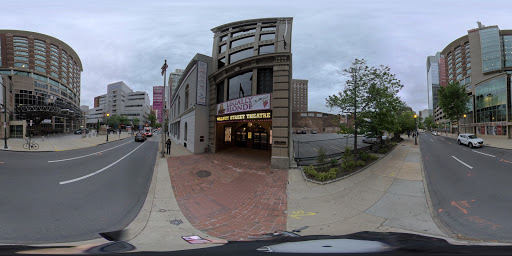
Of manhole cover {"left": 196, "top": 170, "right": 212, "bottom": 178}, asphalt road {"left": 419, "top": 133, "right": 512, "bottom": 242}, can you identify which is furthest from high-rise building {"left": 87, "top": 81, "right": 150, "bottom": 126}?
asphalt road {"left": 419, "top": 133, "right": 512, "bottom": 242}

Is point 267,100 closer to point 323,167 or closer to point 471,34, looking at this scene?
point 323,167

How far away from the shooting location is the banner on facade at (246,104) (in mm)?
12828

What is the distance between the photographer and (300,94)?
332ft

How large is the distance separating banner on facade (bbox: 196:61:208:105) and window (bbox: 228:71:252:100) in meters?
2.58

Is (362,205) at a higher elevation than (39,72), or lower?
lower

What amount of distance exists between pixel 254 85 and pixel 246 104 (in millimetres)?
1411

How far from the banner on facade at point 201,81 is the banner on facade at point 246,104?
209 centimetres

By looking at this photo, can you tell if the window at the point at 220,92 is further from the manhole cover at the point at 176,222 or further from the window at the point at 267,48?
the manhole cover at the point at 176,222

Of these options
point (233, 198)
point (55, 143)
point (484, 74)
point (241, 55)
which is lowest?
point (233, 198)

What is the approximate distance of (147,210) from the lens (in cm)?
594

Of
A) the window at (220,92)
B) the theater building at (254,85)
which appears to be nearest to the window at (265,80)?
the theater building at (254,85)

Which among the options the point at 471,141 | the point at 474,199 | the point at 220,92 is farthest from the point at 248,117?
the point at 471,141

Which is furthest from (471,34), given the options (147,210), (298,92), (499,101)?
(147,210)

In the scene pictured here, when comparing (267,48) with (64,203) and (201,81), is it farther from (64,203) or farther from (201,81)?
(64,203)
